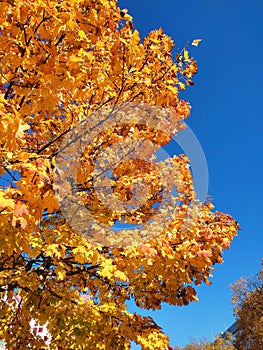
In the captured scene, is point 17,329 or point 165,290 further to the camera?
point 17,329

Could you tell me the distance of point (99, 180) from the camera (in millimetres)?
5582

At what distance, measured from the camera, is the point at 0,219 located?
268 centimetres

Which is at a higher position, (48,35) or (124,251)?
(48,35)

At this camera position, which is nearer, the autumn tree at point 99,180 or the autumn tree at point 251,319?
the autumn tree at point 99,180

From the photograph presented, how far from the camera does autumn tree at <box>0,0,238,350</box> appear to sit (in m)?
3.71

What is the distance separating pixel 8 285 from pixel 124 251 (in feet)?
7.53

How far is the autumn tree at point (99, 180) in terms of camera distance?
3.71 meters

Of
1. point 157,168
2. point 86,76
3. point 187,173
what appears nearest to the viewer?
point 86,76

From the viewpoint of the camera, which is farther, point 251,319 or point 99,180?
point 251,319

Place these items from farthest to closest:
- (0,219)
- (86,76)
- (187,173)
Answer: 1. (187,173)
2. (86,76)
3. (0,219)

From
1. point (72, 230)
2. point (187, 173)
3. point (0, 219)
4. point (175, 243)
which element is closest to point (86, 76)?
point (0, 219)

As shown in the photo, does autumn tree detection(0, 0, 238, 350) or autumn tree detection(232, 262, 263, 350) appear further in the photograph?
autumn tree detection(232, 262, 263, 350)

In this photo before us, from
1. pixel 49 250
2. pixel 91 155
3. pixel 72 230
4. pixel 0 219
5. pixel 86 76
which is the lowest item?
pixel 0 219

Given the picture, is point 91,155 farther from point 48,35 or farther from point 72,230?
point 48,35
